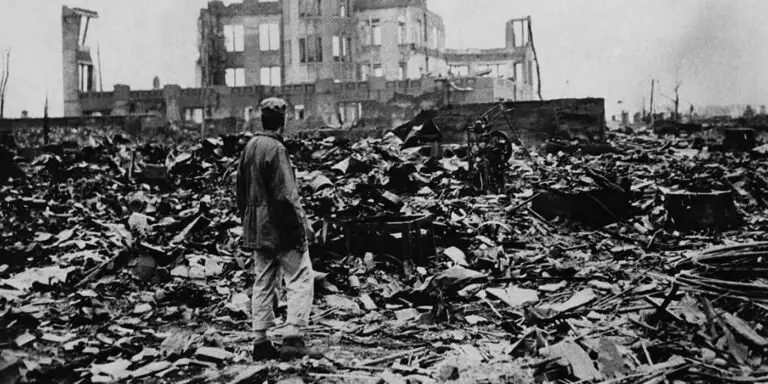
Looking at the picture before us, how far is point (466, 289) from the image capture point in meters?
6.60

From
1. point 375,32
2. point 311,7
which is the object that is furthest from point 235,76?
point 375,32

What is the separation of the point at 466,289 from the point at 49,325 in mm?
3746

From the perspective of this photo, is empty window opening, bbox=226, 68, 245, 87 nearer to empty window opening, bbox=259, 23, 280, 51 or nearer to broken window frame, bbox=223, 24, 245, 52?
broken window frame, bbox=223, 24, 245, 52

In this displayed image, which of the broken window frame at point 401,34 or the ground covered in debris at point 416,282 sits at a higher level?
the broken window frame at point 401,34

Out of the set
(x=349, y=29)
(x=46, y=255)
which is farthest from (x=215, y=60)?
(x=46, y=255)

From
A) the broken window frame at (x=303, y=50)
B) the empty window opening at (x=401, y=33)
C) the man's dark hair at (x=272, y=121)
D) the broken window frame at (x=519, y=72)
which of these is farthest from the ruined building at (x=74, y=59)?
the man's dark hair at (x=272, y=121)

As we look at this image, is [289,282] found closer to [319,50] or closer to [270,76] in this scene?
[319,50]

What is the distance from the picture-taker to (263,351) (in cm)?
477

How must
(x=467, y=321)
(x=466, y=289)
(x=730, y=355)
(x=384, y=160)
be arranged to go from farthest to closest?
1. (x=384, y=160)
2. (x=466, y=289)
3. (x=467, y=321)
4. (x=730, y=355)

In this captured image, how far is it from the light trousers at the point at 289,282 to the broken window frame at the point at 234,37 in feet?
161

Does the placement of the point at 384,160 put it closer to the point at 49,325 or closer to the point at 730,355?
the point at 49,325

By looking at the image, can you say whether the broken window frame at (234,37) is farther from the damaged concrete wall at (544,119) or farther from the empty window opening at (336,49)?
the damaged concrete wall at (544,119)

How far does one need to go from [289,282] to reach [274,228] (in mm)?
428

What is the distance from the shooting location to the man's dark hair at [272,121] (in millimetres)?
5039
